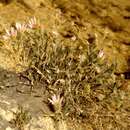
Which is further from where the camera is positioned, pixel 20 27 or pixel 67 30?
pixel 67 30

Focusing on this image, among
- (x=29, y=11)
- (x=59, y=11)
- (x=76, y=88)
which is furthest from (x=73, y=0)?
(x=76, y=88)

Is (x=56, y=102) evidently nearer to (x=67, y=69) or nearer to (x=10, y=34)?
(x=67, y=69)

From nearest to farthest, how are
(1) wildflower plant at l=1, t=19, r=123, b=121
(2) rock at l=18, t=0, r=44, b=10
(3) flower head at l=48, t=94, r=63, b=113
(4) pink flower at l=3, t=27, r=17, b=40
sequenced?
(3) flower head at l=48, t=94, r=63, b=113
(1) wildflower plant at l=1, t=19, r=123, b=121
(4) pink flower at l=3, t=27, r=17, b=40
(2) rock at l=18, t=0, r=44, b=10

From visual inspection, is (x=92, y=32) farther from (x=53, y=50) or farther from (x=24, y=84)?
(x=24, y=84)

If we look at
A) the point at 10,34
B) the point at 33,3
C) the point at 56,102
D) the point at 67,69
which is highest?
the point at 33,3

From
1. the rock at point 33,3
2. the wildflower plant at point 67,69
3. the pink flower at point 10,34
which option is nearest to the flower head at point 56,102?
the wildflower plant at point 67,69

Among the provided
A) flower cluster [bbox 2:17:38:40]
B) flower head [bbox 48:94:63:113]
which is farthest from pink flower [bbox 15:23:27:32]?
flower head [bbox 48:94:63:113]

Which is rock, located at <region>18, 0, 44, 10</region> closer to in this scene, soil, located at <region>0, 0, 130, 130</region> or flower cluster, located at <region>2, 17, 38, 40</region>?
soil, located at <region>0, 0, 130, 130</region>

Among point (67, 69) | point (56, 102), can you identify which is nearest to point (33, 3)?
point (67, 69)

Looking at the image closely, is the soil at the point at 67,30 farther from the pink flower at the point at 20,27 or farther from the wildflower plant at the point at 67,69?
the pink flower at the point at 20,27
